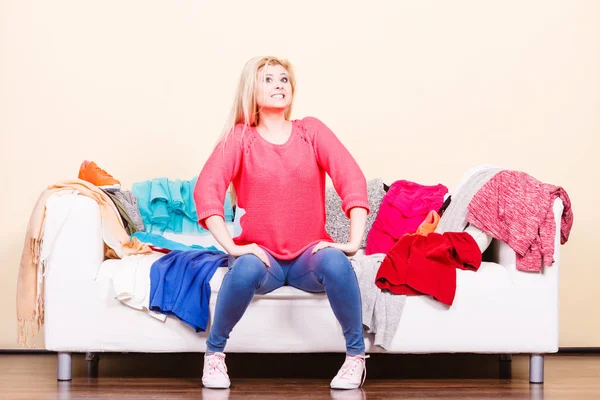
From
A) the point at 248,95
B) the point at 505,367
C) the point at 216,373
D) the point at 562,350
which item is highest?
the point at 248,95

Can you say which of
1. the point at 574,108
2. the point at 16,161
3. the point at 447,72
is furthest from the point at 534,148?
the point at 16,161

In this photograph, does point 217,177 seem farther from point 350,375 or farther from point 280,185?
point 350,375

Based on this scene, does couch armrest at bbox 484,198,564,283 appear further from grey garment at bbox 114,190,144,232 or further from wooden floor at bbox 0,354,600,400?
grey garment at bbox 114,190,144,232

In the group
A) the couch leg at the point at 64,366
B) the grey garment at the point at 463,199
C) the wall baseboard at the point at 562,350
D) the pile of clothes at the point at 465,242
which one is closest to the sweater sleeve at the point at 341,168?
the pile of clothes at the point at 465,242

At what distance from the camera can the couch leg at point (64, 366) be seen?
2963 millimetres

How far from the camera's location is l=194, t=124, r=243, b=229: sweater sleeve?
108 inches

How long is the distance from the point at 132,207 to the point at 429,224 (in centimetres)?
113

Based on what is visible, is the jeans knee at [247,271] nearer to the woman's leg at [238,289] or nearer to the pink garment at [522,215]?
the woman's leg at [238,289]

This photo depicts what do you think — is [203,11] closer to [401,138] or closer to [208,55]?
[208,55]

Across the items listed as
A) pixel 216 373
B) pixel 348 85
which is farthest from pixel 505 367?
pixel 348 85

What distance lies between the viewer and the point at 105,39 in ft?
13.1

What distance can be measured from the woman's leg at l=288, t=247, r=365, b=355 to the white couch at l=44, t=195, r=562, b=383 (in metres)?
0.16

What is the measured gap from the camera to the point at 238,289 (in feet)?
8.56

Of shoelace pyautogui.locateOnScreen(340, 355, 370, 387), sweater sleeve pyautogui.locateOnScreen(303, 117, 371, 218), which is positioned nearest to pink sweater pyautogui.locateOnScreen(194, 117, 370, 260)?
sweater sleeve pyautogui.locateOnScreen(303, 117, 371, 218)
